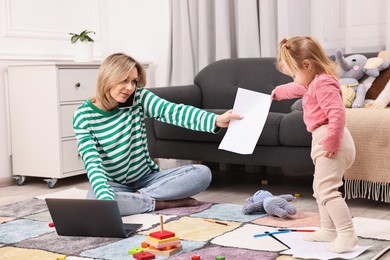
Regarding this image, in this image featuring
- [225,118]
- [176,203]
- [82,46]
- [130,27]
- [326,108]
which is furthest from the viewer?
[130,27]

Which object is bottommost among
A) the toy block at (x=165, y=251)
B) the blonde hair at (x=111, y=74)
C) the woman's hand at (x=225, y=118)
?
the toy block at (x=165, y=251)

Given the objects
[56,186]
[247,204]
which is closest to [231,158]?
[247,204]

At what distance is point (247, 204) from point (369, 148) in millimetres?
540

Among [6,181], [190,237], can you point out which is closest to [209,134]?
[190,237]

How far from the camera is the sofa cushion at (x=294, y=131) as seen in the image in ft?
8.87

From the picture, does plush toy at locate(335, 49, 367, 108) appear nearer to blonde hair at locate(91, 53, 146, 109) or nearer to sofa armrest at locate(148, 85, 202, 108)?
sofa armrest at locate(148, 85, 202, 108)

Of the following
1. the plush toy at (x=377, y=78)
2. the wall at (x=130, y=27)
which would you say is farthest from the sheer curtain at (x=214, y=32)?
the plush toy at (x=377, y=78)

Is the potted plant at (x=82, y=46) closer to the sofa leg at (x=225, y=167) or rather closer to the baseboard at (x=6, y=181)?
the baseboard at (x=6, y=181)

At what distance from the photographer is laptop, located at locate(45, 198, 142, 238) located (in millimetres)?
1977

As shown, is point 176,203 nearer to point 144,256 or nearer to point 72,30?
point 144,256

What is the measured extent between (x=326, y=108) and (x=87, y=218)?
2.77ft

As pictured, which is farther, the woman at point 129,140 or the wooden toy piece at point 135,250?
the woman at point 129,140

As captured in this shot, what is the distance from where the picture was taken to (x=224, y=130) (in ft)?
9.55

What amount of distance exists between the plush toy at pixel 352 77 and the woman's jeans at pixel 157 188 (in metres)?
0.80
